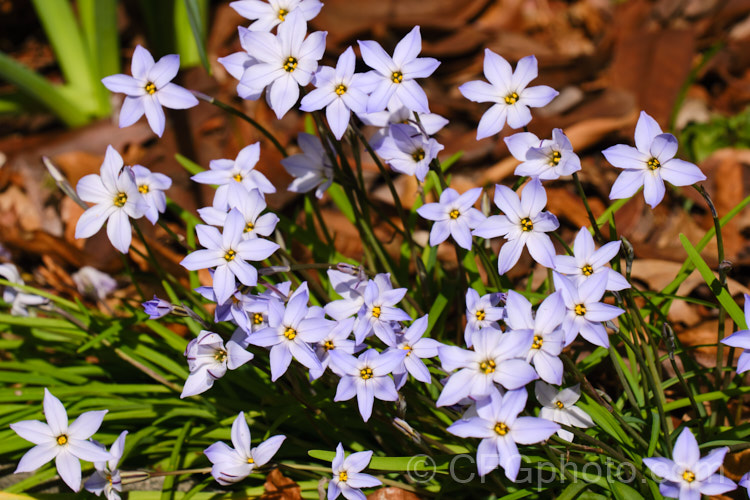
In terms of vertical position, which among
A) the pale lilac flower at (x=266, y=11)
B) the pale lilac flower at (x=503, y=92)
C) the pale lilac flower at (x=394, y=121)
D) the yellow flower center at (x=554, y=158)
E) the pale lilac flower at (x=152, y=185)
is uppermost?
the pale lilac flower at (x=266, y=11)

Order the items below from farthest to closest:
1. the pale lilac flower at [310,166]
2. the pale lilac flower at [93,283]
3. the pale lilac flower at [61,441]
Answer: the pale lilac flower at [93,283]
the pale lilac flower at [310,166]
the pale lilac flower at [61,441]

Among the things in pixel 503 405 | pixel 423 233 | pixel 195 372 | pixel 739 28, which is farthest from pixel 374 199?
pixel 739 28

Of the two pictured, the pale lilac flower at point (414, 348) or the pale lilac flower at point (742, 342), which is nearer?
the pale lilac flower at point (742, 342)

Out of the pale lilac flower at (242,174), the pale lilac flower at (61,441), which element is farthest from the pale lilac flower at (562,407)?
the pale lilac flower at (61,441)

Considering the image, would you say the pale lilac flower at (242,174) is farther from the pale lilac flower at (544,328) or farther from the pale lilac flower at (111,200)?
the pale lilac flower at (544,328)

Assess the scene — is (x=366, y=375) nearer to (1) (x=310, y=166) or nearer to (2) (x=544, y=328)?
(2) (x=544, y=328)

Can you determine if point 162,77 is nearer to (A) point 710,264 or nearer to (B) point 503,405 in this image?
(B) point 503,405

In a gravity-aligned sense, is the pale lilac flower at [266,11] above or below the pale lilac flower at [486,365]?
above
